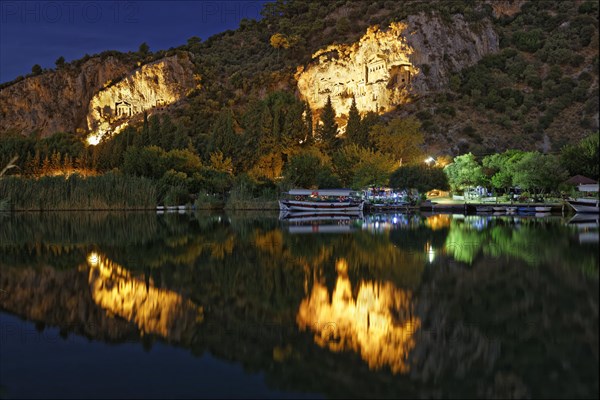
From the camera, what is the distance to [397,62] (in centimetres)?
8256

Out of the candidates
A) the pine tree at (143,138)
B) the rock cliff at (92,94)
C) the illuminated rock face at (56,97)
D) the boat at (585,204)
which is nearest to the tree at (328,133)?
the pine tree at (143,138)

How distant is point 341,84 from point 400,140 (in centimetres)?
2458

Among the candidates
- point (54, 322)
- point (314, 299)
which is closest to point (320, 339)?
point (314, 299)

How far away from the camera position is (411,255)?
16.3m

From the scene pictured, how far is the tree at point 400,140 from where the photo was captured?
6562 cm

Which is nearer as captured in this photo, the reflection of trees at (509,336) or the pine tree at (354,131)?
the reflection of trees at (509,336)

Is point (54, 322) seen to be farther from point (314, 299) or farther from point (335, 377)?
point (335, 377)

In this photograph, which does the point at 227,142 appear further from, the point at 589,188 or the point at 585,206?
the point at 585,206

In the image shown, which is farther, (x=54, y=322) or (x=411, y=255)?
(x=411, y=255)

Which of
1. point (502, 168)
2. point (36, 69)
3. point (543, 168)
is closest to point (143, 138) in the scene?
point (502, 168)

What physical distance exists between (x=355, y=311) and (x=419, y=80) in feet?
247

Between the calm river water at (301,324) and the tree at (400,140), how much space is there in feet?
162

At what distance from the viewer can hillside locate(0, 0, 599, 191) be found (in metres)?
67.6

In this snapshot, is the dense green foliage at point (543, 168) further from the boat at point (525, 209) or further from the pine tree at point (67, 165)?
the pine tree at point (67, 165)
